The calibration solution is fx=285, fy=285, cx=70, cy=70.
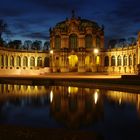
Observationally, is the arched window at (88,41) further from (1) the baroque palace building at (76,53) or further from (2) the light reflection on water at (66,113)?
(2) the light reflection on water at (66,113)

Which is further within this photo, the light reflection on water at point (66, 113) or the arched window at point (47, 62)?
the arched window at point (47, 62)

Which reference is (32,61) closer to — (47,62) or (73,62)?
(47,62)

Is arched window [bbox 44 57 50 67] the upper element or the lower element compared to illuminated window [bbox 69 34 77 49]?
lower

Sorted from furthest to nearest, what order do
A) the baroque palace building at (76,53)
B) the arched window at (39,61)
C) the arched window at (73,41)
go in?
the arched window at (39,61)
the arched window at (73,41)
the baroque palace building at (76,53)

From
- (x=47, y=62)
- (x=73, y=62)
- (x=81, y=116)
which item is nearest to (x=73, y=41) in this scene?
(x=73, y=62)

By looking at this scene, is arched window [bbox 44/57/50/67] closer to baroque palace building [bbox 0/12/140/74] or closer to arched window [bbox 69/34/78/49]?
baroque palace building [bbox 0/12/140/74]

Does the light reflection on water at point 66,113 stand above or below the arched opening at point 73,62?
below

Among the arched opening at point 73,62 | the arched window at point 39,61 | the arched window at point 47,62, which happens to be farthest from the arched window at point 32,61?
the arched opening at point 73,62

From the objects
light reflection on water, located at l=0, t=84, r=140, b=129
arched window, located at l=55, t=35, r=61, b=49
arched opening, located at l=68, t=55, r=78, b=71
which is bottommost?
light reflection on water, located at l=0, t=84, r=140, b=129

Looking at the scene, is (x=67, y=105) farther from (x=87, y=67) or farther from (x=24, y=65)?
(x=24, y=65)

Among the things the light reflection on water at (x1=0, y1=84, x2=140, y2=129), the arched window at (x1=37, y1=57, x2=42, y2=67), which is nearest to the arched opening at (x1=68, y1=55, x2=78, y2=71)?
the arched window at (x1=37, y1=57, x2=42, y2=67)

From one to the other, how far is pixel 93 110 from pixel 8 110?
4.59 meters

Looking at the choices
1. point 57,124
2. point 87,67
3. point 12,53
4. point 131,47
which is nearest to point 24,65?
point 12,53

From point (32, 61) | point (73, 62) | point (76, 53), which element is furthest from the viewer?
point (32, 61)
